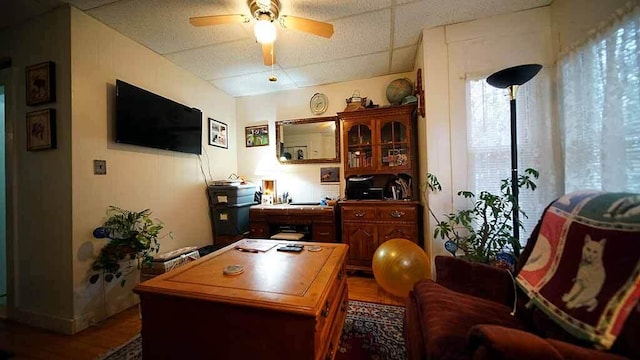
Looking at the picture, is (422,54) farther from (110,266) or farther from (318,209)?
(110,266)

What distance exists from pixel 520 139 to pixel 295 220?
231 cm

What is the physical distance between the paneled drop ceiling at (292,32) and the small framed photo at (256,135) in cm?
73

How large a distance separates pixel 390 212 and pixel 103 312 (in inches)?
106

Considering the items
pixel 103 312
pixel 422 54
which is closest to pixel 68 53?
pixel 103 312

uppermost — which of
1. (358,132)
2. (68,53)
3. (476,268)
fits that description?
(68,53)

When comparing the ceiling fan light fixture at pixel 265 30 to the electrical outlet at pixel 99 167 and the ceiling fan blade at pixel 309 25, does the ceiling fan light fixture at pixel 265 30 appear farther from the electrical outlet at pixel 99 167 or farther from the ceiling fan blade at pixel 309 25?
the electrical outlet at pixel 99 167

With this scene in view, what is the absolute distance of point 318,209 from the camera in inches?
108

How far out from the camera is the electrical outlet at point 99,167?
5.98 ft

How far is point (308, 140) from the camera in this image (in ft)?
10.8

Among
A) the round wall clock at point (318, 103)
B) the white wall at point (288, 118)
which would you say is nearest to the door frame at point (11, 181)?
the white wall at point (288, 118)

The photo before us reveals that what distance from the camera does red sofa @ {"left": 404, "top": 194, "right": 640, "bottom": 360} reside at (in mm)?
649

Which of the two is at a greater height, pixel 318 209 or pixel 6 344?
pixel 318 209

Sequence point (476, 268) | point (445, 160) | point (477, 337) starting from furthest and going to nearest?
1. point (445, 160)
2. point (476, 268)
3. point (477, 337)

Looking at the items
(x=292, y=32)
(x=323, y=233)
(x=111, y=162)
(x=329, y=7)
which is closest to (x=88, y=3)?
(x=111, y=162)
